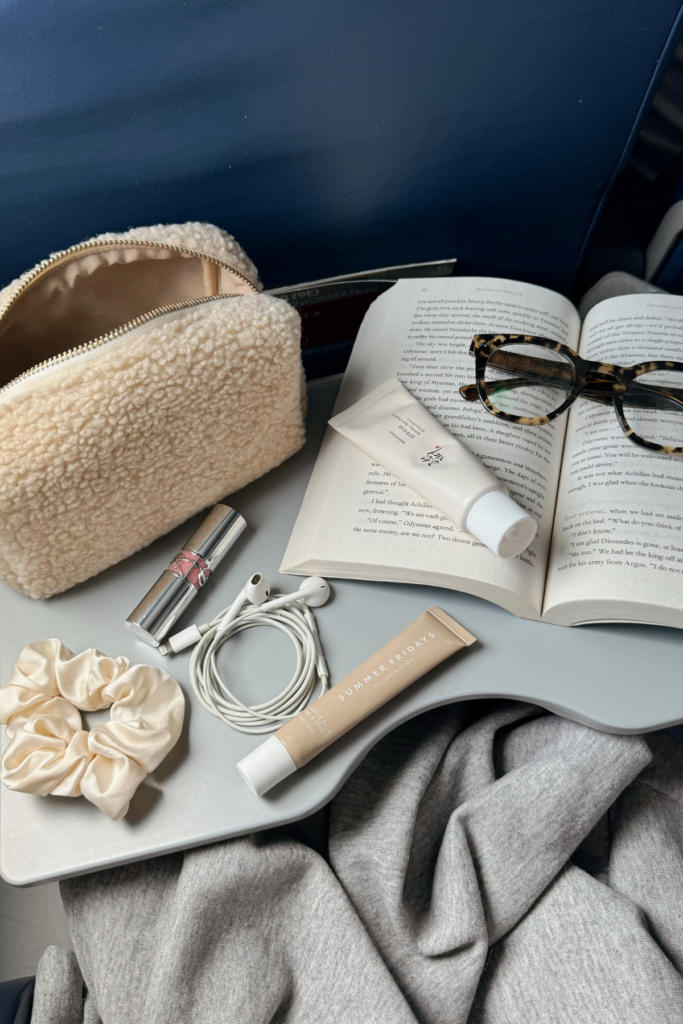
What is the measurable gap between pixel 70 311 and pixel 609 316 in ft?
1.44

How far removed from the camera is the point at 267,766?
0.38 metres

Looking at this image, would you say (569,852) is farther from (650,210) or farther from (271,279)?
(650,210)

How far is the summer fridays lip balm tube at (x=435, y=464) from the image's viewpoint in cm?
42

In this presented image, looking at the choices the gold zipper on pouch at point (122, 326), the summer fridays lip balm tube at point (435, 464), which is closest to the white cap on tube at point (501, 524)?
the summer fridays lip balm tube at point (435, 464)

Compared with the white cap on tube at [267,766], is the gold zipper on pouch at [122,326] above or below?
above

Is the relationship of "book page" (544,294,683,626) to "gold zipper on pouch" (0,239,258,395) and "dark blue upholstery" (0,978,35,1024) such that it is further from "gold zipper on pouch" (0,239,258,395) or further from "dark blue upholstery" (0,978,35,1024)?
"dark blue upholstery" (0,978,35,1024)

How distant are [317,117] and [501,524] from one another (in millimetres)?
347

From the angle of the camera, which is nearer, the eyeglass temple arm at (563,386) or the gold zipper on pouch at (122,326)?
the gold zipper on pouch at (122,326)

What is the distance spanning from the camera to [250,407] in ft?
1.44

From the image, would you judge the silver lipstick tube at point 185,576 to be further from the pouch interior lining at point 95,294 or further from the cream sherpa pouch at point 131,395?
the pouch interior lining at point 95,294

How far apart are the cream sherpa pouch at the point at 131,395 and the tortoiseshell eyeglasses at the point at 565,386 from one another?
0.16 metres

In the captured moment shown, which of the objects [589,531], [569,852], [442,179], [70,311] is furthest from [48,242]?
[569,852]

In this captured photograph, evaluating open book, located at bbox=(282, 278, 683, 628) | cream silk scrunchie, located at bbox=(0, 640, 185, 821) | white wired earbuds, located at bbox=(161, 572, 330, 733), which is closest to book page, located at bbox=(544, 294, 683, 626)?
open book, located at bbox=(282, 278, 683, 628)

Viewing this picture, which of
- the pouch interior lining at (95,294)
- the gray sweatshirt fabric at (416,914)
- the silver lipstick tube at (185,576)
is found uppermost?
the pouch interior lining at (95,294)
